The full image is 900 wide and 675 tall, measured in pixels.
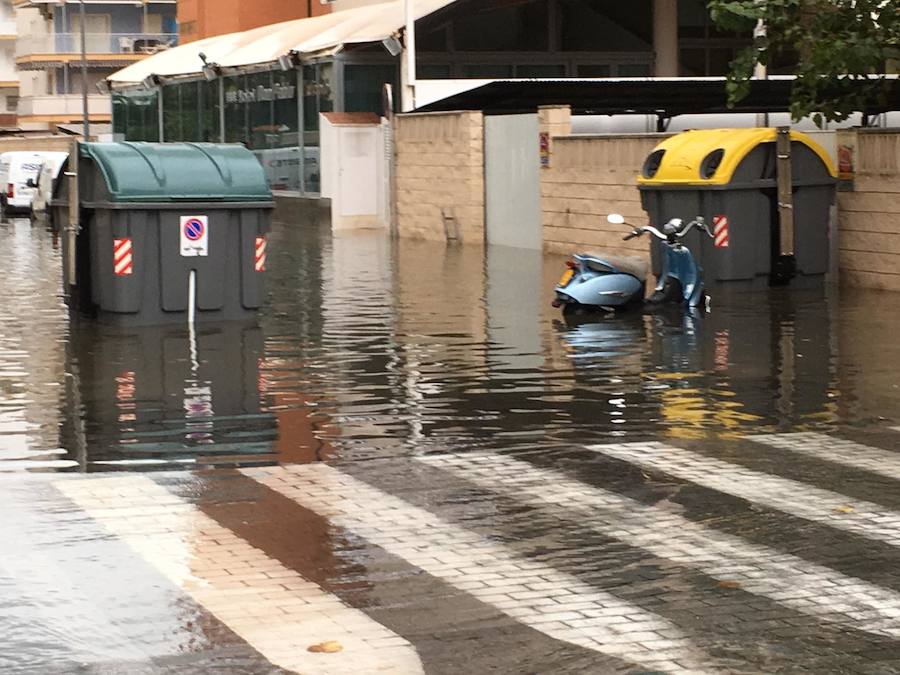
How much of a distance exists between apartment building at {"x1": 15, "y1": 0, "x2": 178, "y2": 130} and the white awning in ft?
129

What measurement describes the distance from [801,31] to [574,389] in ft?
19.8

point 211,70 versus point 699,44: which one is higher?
point 699,44

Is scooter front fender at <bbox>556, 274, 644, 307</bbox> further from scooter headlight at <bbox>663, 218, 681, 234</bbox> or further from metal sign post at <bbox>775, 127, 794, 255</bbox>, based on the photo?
metal sign post at <bbox>775, 127, 794, 255</bbox>

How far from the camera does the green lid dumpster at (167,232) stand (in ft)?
57.8

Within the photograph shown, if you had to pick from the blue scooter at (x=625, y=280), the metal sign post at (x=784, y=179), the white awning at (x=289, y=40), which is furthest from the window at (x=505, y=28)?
the blue scooter at (x=625, y=280)

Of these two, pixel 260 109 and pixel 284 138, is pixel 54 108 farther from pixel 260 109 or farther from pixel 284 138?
pixel 284 138

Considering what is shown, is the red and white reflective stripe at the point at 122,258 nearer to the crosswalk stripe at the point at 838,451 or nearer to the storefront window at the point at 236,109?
the crosswalk stripe at the point at 838,451

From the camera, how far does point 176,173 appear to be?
1789cm

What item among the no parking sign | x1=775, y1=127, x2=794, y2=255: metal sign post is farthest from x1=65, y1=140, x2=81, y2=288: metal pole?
x1=775, y1=127, x2=794, y2=255: metal sign post

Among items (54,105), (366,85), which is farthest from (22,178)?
(54,105)

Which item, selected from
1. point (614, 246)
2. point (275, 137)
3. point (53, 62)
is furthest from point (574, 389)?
point (53, 62)

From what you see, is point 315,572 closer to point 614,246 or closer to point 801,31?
point 801,31

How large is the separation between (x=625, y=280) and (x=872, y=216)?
12.9 feet

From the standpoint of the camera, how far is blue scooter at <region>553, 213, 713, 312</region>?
18.6m
